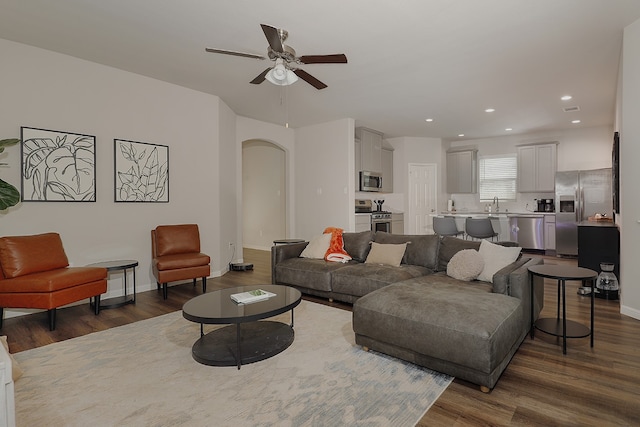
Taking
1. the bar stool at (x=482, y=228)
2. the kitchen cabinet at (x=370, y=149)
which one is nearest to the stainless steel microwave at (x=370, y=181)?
the kitchen cabinet at (x=370, y=149)

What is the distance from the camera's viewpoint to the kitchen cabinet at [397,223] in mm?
7816

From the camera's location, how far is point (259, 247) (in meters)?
8.54

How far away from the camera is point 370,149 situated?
718 cm

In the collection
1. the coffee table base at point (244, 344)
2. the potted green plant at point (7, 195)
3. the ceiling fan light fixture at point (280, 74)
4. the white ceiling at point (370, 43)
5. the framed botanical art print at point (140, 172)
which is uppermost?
the white ceiling at point (370, 43)

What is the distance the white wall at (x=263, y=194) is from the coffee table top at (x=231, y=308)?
5.15 meters

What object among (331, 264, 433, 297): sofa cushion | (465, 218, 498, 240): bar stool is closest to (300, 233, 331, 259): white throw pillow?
(331, 264, 433, 297): sofa cushion

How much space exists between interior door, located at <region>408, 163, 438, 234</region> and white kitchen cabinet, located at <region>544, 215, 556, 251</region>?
235 cm

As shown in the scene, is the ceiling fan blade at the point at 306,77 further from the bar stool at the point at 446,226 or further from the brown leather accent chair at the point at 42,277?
the bar stool at the point at 446,226

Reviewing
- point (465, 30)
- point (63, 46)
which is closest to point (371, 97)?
point (465, 30)

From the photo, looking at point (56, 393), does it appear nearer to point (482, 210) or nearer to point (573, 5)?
point (573, 5)

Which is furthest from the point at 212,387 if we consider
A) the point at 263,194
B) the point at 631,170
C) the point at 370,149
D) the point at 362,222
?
the point at 263,194

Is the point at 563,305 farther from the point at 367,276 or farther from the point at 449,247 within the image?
the point at 367,276

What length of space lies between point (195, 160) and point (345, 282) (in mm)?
3000

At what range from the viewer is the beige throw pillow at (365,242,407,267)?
12.6ft
